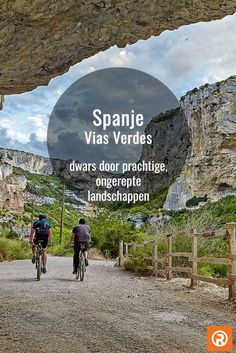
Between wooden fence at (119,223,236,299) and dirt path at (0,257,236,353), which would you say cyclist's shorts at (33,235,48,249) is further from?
wooden fence at (119,223,236,299)

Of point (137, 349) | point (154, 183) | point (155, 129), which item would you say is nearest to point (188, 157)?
point (154, 183)

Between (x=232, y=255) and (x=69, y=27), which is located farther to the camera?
(x=232, y=255)

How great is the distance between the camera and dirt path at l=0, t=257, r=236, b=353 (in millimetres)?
4719

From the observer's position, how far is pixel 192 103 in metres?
74.4

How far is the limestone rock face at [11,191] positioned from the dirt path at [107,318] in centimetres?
5454

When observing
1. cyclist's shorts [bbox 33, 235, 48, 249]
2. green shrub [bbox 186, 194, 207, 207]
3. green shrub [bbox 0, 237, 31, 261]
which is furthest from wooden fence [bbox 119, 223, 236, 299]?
green shrub [bbox 186, 194, 207, 207]

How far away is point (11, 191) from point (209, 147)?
97.8 ft

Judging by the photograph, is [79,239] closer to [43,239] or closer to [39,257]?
[43,239]

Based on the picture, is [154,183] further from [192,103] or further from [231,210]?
[231,210]

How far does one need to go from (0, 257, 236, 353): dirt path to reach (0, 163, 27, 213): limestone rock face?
54543mm

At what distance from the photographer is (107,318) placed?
6.34 meters

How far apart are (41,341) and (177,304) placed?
11.4 feet

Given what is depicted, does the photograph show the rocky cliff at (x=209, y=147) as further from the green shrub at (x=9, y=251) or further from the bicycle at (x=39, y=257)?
the bicycle at (x=39, y=257)

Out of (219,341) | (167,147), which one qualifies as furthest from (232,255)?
(167,147)
